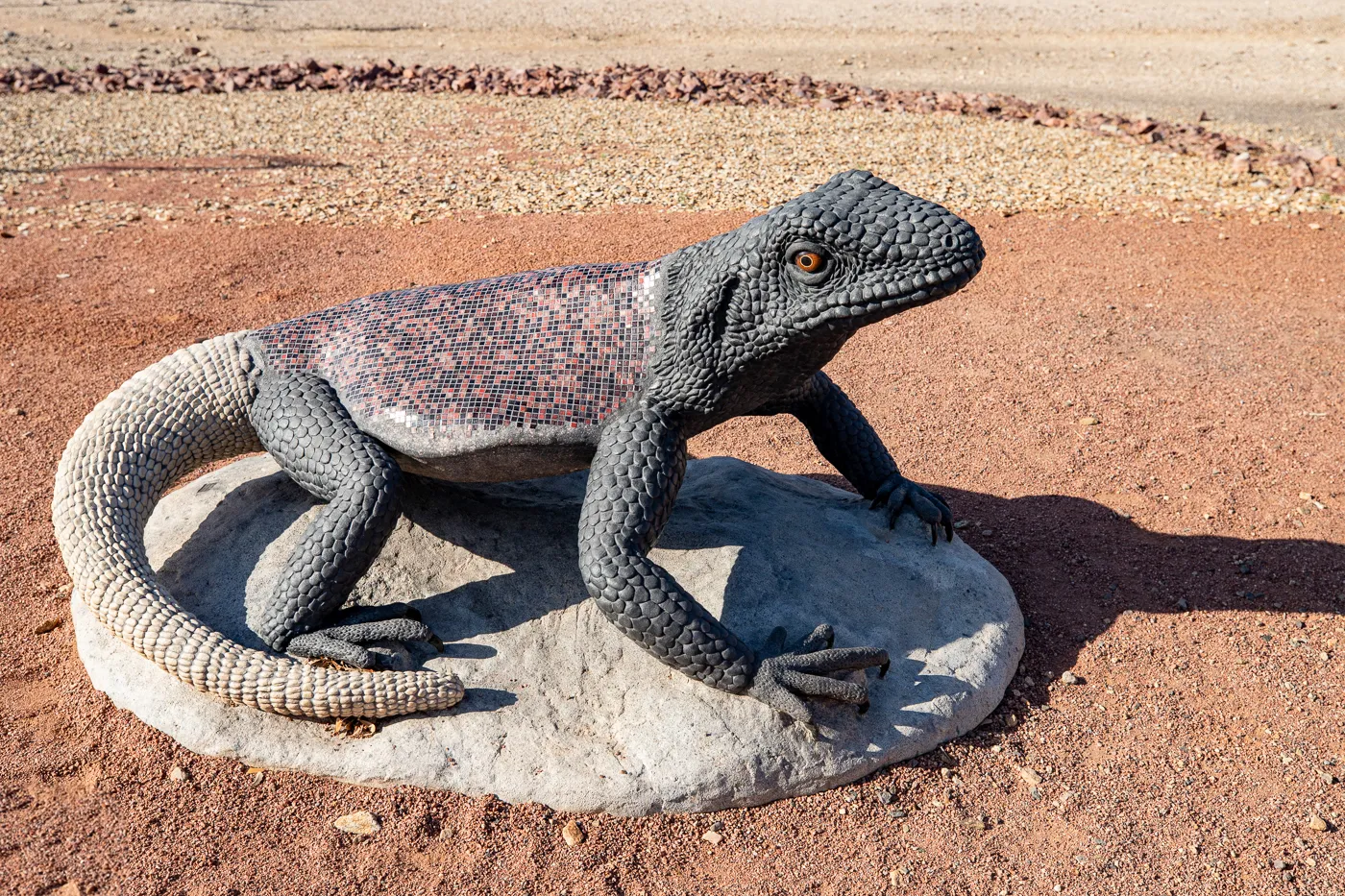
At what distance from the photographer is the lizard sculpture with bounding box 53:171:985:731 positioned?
3.75 metres

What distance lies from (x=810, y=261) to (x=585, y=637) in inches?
64.1

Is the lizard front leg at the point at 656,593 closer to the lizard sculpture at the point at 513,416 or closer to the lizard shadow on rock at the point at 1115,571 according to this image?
the lizard sculpture at the point at 513,416

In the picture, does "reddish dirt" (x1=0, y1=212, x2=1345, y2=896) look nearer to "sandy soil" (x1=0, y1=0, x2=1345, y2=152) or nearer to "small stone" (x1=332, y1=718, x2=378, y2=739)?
"small stone" (x1=332, y1=718, x2=378, y2=739)

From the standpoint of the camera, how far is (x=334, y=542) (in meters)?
3.97

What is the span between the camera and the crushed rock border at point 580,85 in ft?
41.4

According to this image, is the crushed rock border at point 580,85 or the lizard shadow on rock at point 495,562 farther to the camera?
the crushed rock border at point 580,85

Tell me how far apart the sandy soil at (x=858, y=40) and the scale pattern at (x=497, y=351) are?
426 inches

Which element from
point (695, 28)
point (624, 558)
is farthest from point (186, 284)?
point (695, 28)

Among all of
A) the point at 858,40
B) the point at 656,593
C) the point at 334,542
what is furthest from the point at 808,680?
the point at 858,40

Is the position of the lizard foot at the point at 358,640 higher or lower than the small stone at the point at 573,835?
higher

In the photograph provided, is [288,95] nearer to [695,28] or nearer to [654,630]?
[695,28]

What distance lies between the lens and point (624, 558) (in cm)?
380

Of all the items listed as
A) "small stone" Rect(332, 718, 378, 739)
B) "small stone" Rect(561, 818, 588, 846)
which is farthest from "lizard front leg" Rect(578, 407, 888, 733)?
"small stone" Rect(332, 718, 378, 739)

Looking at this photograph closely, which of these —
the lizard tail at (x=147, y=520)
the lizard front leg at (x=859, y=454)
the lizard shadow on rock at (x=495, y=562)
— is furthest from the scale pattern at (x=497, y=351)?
the lizard front leg at (x=859, y=454)
